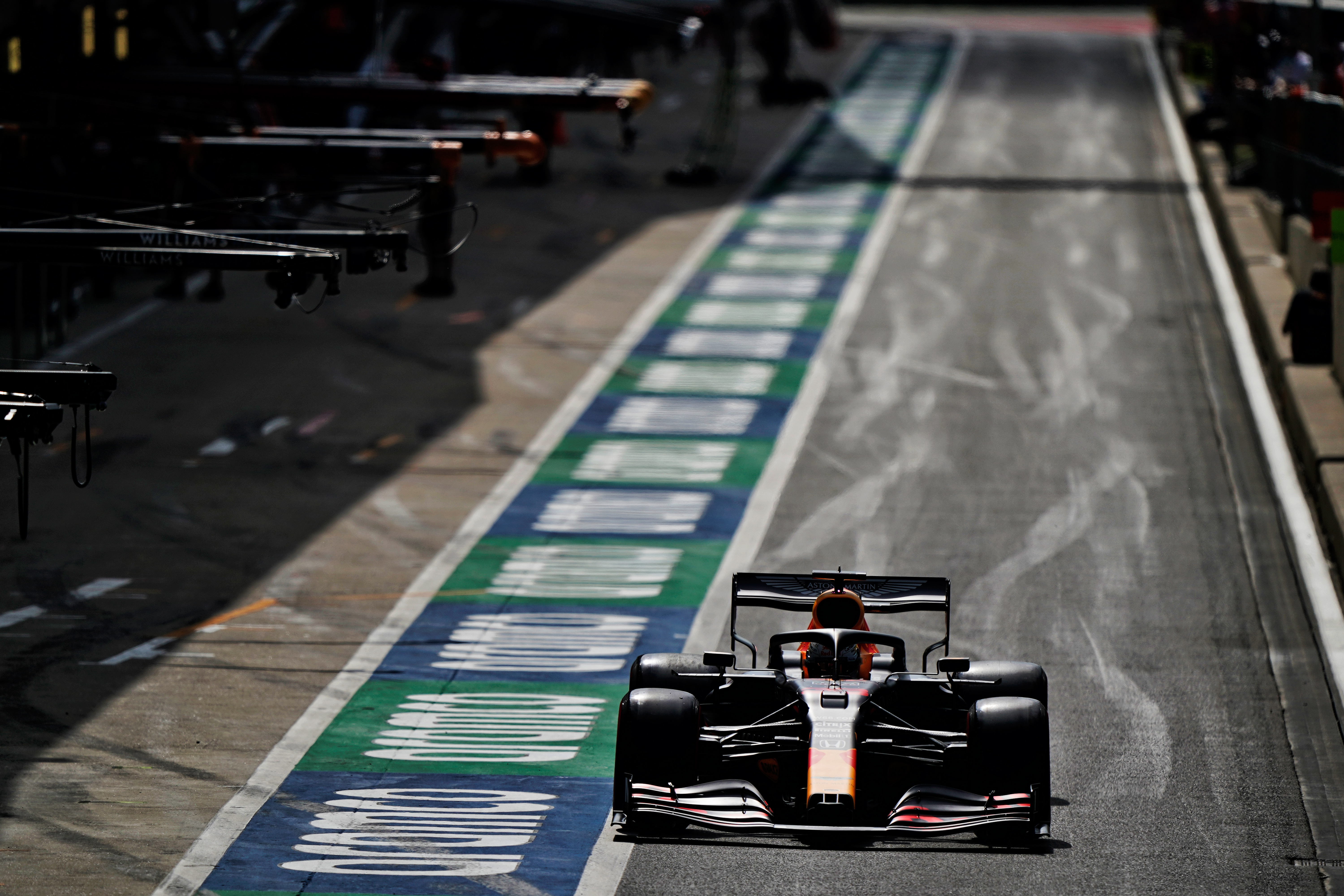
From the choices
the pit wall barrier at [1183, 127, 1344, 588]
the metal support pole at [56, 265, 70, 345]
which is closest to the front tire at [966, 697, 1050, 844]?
the pit wall barrier at [1183, 127, 1344, 588]

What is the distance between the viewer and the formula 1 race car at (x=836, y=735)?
12.6 metres

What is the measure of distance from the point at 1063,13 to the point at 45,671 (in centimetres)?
7662

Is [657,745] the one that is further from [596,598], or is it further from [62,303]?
[62,303]

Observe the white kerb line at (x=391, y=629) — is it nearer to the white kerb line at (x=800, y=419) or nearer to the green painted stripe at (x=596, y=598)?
the green painted stripe at (x=596, y=598)

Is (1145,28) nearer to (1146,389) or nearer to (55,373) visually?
(1146,389)

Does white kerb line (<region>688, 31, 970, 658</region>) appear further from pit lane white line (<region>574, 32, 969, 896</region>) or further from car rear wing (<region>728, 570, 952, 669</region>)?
car rear wing (<region>728, 570, 952, 669</region>)

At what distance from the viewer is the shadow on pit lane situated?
18.3 meters

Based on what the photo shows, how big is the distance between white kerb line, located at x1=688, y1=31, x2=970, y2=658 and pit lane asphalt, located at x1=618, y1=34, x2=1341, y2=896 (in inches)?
10.8

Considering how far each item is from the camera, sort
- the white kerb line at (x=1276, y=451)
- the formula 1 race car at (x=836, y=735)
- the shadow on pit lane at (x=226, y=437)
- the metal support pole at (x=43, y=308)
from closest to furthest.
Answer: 1. the formula 1 race car at (x=836, y=735)
2. the shadow on pit lane at (x=226, y=437)
3. the white kerb line at (x=1276, y=451)
4. the metal support pole at (x=43, y=308)

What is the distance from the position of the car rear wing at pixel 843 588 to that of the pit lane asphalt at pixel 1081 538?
6.08ft

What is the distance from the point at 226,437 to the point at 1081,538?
12520 millimetres

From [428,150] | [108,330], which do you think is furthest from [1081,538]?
[108,330]

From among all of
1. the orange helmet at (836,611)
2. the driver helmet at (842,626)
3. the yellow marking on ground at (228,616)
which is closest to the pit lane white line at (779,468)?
the driver helmet at (842,626)

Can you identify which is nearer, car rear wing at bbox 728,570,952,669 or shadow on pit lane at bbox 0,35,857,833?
car rear wing at bbox 728,570,952,669
